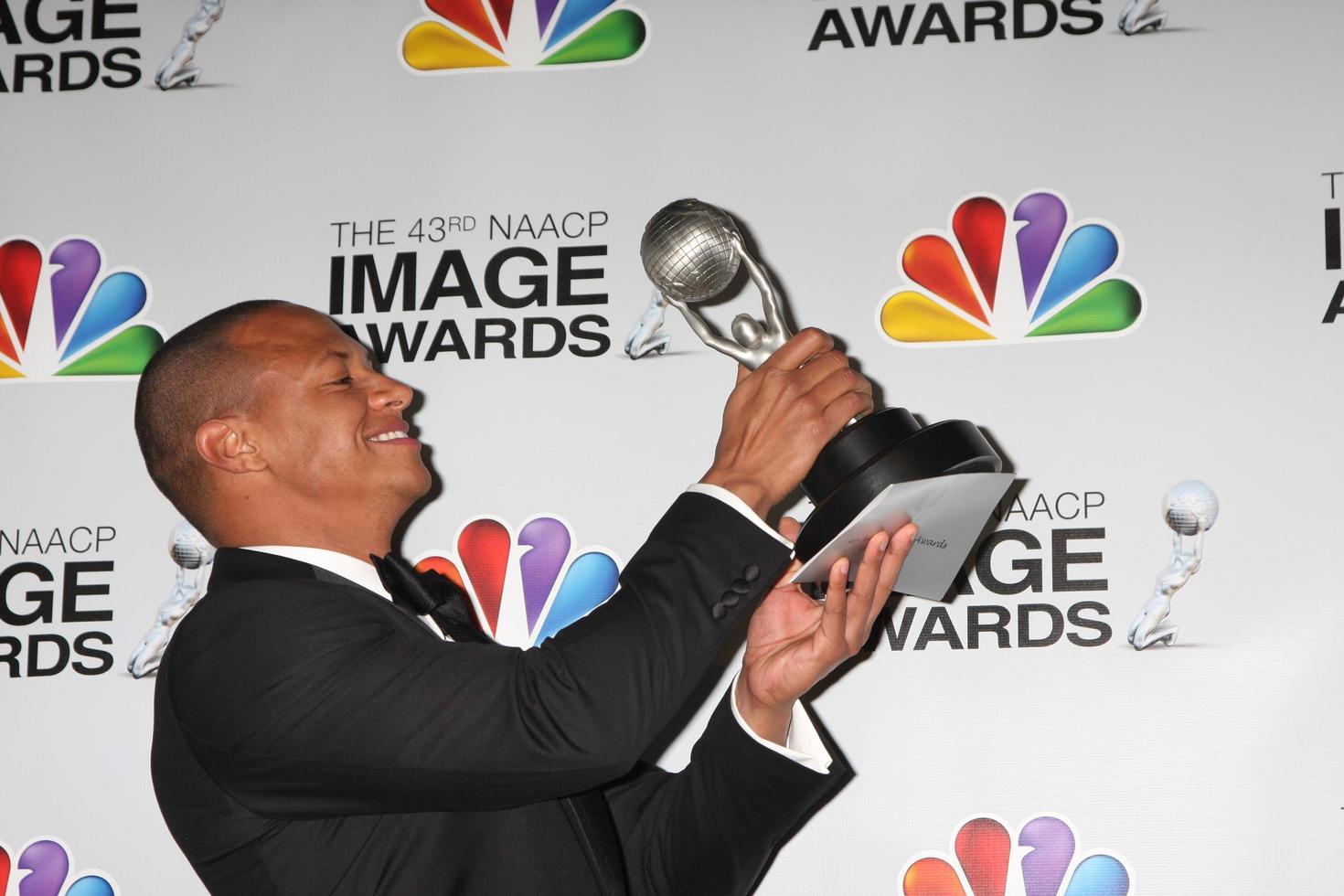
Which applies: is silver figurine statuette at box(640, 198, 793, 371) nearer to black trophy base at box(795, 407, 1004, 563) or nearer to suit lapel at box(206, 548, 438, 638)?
black trophy base at box(795, 407, 1004, 563)

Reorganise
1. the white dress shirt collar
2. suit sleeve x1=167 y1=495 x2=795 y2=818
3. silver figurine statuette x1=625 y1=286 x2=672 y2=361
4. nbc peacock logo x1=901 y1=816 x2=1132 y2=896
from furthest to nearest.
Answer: silver figurine statuette x1=625 y1=286 x2=672 y2=361, nbc peacock logo x1=901 y1=816 x2=1132 y2=896, the white dress shirt collar, suit sleeve x1=167 y1=495 x2=795 y2=818

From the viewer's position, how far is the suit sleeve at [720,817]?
169cm

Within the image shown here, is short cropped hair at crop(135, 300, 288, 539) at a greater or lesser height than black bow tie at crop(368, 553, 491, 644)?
greater

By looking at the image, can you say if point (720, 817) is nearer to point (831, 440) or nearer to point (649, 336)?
point (831, 440)

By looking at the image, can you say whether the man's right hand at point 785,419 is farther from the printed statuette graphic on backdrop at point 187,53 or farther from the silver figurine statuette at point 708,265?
the printed statuette graphic on backdrop at point 187,53

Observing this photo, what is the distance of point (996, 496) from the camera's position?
1.56 meters

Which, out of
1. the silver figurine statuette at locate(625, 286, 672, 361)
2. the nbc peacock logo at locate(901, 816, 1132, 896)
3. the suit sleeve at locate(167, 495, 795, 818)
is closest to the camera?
the suit sleeve at locate(167, 495, 795, 818)

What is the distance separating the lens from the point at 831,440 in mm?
1491

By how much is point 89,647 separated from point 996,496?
57.9 inches

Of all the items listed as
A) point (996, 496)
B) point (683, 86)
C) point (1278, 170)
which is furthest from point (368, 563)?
point (1278, 170)

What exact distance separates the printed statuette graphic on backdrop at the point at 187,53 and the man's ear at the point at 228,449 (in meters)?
0.96

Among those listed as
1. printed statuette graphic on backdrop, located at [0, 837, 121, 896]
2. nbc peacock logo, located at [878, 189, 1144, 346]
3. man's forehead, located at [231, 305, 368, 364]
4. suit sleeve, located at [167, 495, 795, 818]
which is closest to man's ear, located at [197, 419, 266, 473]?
man's forehead, located at [231, 305, 368, 364]

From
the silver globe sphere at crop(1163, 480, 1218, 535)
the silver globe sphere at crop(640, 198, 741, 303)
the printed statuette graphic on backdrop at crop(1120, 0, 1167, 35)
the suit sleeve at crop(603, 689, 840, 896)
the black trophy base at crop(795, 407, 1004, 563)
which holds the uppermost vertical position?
the printed statuette graphic on backdrop at crop(1120, 0, 1167, 35)

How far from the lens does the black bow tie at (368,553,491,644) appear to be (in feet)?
5.47
